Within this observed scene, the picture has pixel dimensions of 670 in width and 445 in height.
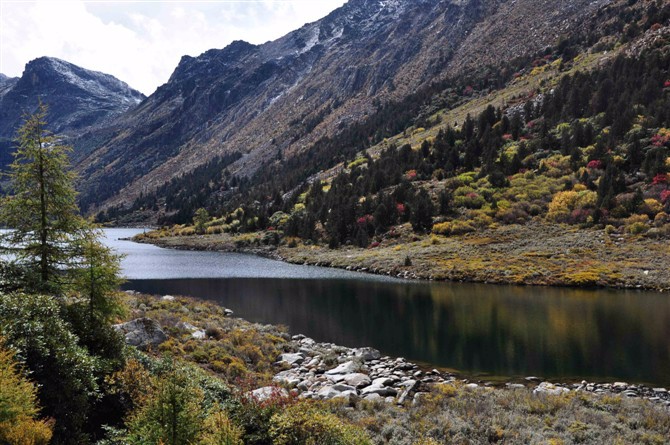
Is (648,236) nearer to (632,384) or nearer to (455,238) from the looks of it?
(455,238)

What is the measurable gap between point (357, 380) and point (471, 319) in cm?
1478

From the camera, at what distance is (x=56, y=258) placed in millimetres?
17297

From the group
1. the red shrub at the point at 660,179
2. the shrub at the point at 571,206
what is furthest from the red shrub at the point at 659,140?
the shrub at the point at 571,206

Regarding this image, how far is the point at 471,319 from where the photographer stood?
2997 cm

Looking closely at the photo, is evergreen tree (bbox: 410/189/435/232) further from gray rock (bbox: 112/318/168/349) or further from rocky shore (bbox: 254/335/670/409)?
gray rock (bbox: 112/318/168/349)

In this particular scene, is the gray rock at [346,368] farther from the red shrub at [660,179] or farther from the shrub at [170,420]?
the red shrub at [660,179]

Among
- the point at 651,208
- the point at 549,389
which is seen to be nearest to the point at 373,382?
the point at 549,389

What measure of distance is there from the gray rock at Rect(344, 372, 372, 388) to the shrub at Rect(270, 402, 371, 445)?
26.7 ft

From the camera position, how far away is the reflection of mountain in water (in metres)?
21.2

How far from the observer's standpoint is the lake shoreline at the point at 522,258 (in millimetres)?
42250

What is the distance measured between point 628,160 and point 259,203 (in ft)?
293

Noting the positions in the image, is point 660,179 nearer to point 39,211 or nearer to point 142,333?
point 142,333

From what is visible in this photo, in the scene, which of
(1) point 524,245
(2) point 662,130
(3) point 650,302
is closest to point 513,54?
(2) point 662,130

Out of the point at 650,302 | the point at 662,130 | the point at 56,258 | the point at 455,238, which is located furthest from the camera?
the point at 662,130
